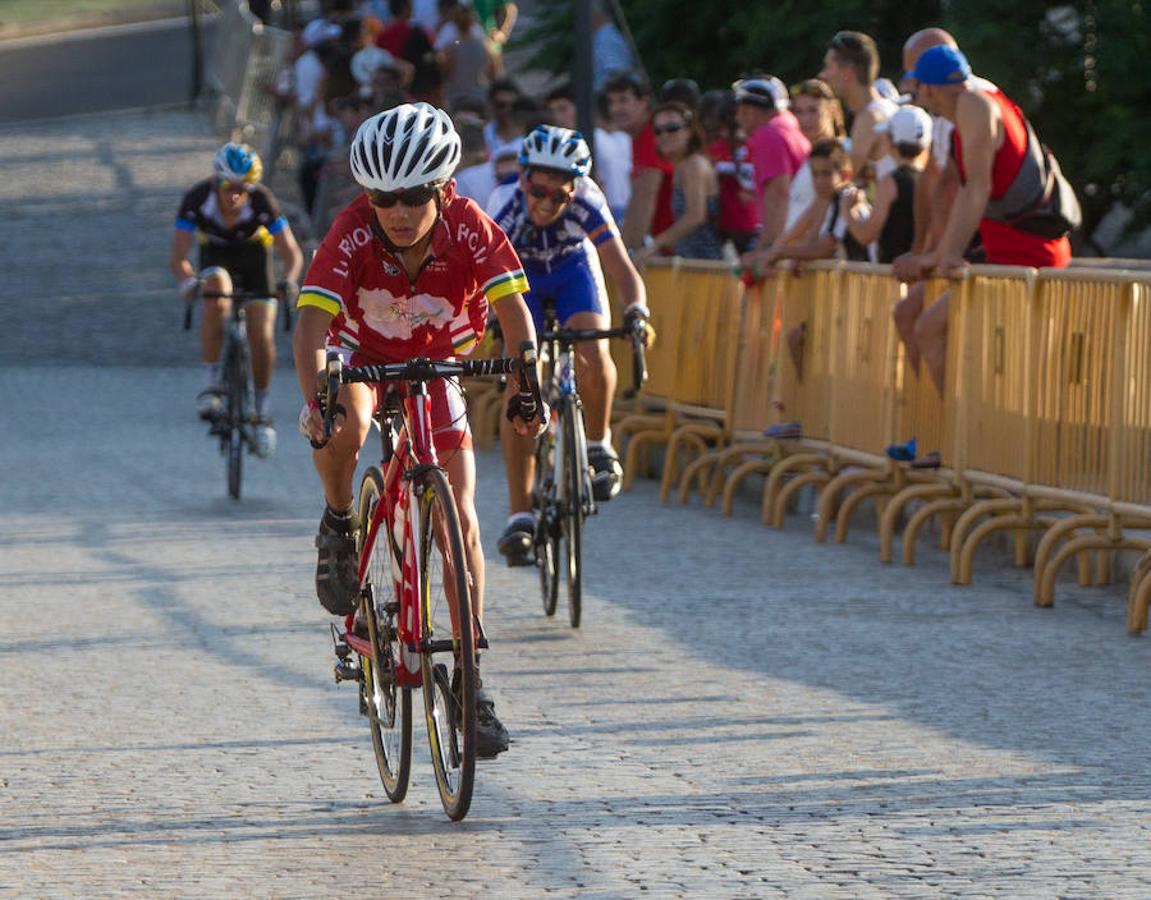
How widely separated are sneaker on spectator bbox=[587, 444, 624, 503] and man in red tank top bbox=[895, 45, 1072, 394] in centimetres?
200

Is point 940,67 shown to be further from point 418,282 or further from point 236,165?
point 236,165

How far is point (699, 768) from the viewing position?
23.5 feet

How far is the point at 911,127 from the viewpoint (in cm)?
1296

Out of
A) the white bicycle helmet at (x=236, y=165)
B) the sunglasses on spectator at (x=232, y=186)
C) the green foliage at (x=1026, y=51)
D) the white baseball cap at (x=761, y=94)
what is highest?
the green foliage at (x=1026, y=51)

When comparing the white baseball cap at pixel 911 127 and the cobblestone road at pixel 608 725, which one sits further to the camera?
the white baseball cap at pixel 911 127

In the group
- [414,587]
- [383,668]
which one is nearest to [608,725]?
[383,668]

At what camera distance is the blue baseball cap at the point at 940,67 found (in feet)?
37.6

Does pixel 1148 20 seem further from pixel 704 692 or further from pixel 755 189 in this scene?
pixel 704 692

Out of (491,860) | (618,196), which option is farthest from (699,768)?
(618,196)

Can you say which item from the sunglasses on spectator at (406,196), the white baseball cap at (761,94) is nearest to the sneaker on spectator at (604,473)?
the sunglasses on spectator at (406,196)

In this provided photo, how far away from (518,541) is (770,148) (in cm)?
489

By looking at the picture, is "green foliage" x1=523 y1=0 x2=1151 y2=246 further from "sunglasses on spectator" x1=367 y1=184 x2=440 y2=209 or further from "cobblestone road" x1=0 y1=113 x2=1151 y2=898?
"sunglasses on spectator" x1=367 y1=184 x2=440 y2=209

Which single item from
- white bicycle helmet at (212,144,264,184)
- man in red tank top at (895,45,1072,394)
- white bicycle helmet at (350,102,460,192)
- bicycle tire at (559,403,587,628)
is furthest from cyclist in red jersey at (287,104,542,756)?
white bicycle helmet at (212,144,264,184)

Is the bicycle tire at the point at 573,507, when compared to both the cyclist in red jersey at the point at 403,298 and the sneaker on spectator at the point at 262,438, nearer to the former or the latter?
the cyclist in red jersey at the point at 403,298
